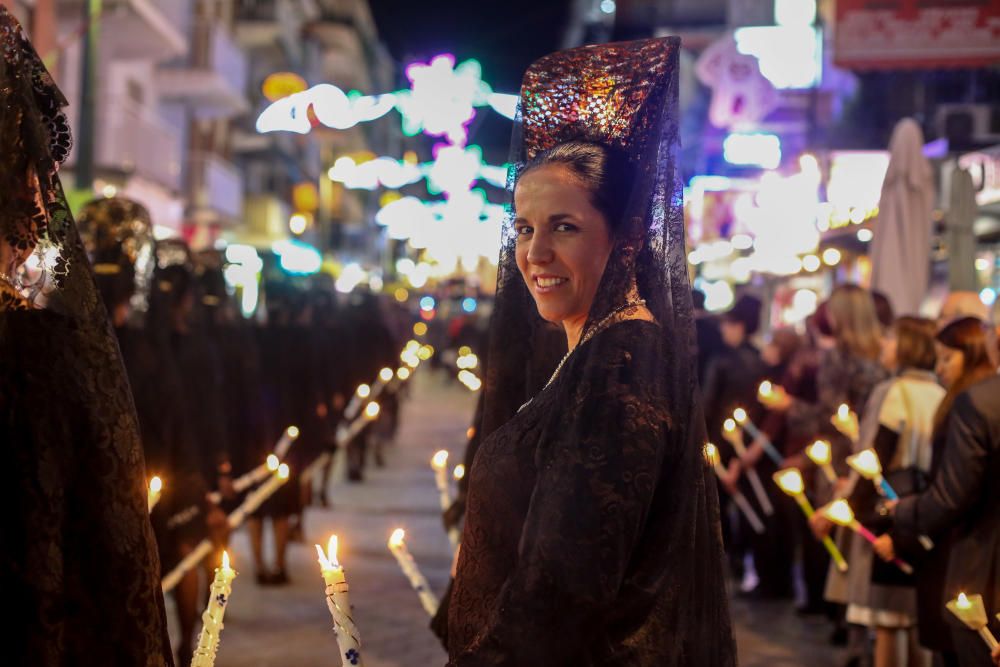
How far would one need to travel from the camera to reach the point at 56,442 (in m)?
2.59

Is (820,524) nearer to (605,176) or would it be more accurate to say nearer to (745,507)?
(745,507)

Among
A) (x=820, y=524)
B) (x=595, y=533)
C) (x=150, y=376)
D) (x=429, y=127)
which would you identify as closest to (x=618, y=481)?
(x=595, y=533)

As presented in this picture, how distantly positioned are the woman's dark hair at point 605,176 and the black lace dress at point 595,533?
310 millimetres

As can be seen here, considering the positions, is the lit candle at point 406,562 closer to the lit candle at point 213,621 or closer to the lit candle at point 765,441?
the lit candle at point 213,621

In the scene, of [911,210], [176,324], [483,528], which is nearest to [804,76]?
[911,210]

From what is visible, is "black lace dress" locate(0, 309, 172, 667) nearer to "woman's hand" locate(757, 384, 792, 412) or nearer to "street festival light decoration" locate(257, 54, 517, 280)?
"street festival light decoration" locate(257, 54, 517, 280)

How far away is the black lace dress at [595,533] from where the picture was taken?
7.93ft

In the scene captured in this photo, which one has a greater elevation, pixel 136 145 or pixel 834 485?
pixel 136 145

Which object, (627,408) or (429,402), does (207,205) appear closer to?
(429,402)

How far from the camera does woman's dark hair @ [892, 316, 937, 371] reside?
6430 mm

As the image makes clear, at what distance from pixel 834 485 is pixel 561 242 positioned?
502cm

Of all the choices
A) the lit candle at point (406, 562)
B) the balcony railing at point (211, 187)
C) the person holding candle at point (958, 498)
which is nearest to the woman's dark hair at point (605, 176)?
the lit candle at point (406, 562)

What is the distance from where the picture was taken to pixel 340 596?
7.32 feet

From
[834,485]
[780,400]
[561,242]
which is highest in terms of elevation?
[561,242]
